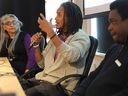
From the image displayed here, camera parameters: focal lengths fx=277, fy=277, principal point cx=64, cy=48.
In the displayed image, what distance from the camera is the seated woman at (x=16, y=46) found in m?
3.33

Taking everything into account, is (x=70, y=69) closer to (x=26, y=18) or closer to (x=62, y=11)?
(x=62, y=11)

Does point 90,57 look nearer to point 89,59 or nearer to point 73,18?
point 89,59

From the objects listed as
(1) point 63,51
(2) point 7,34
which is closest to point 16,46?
(2) point 7,34

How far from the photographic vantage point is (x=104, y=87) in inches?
64.7

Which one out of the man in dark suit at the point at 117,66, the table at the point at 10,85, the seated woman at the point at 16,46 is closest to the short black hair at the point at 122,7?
the man in dark suit at the point at 117,66

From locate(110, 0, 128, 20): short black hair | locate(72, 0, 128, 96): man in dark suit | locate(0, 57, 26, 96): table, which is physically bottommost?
locate(0, 57, 26, 96): table

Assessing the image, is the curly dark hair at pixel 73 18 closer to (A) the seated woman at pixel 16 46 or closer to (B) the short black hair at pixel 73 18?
(B) the short black hair at pixel 73 18

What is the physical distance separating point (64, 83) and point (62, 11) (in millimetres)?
615

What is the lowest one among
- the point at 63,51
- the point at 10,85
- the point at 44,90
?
the point at 44,90

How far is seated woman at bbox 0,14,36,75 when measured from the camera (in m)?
3.33

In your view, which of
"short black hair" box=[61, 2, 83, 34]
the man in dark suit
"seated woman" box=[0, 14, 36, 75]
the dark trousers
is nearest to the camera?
the man in dark suit

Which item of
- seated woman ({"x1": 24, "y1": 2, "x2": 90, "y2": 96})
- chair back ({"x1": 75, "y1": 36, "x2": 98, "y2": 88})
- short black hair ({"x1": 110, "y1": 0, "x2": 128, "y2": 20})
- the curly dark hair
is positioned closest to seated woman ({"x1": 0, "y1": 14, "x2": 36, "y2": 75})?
seated woman ({"x1": 24, "y1": 2, "x2": 90, "y2": 96})

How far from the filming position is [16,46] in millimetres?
3402

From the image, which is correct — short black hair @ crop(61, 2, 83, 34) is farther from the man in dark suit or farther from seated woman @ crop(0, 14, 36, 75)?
seated woman @ crop(0, 14, 36, 75)
